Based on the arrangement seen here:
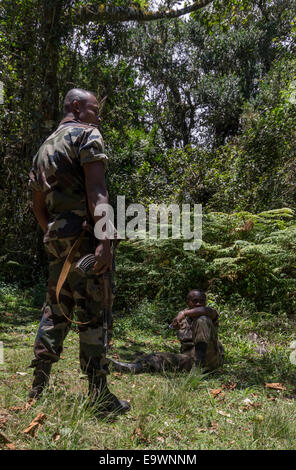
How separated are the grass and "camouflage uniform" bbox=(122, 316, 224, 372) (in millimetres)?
135

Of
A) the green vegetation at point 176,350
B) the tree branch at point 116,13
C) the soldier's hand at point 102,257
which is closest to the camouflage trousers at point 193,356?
the green vegetation at point 176,350

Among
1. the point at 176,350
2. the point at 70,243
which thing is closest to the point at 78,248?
the point at 70,243

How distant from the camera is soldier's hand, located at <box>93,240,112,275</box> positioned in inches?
101

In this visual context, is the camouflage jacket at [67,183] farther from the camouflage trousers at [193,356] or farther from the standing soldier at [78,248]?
the camouflage trousers at [193,356]

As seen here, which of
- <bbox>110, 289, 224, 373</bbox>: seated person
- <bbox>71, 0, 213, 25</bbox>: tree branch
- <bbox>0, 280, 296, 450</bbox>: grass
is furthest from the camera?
<bbox>71, 0, 213, 25</bbox>: tree branch

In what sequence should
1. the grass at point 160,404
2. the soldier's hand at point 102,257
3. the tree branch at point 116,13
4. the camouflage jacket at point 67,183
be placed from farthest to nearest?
the tree branch at point 116,13 → the camouflage jacket at point 67,183 → the soldier's hand at point 102,257 → the grass at point 160,404

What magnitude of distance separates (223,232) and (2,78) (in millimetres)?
5185

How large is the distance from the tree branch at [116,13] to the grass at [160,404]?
19.8 ft

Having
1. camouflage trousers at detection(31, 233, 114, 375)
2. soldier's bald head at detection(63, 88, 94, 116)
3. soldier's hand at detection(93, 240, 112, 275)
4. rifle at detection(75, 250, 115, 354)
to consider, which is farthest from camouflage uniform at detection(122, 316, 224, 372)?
soldier's bald head at detection(63, 88, 94, 116)

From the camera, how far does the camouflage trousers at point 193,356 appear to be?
13.0 ft

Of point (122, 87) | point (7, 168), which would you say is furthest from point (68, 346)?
point (122, 87)

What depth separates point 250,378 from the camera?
4.09 meters

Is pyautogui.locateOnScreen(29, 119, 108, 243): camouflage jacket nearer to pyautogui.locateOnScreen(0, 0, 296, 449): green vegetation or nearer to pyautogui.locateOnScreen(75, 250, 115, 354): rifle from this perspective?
pyautogui.locateOnScreen(75, 250, 115, 354): rifle
